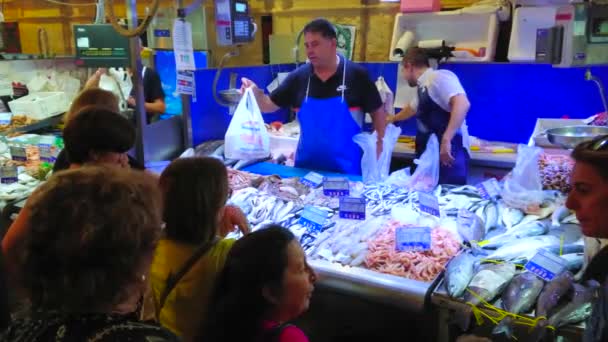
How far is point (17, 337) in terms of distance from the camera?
992 mm

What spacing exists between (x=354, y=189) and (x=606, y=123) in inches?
95.1

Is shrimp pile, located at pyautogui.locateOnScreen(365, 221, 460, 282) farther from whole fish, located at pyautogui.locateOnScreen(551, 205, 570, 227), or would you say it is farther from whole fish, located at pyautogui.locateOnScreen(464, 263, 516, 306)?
whole fish, located at pyautogui.locateOnScreen(551, 205, 570, 227)

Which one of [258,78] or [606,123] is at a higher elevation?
[258,78]

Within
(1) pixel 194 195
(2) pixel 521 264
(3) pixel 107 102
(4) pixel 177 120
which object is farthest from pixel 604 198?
(4) pixel 177 120

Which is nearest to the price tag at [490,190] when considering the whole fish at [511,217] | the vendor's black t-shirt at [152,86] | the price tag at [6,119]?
the whole fish at [511,217]

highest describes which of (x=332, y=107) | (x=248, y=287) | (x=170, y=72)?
(x=170, y=72)

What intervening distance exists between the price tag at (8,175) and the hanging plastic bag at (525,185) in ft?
10.3

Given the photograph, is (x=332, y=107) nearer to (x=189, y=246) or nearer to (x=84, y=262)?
(x=189, y=246)

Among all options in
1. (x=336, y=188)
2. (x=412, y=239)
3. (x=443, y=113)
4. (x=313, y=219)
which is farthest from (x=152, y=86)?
(x=412, y=239)

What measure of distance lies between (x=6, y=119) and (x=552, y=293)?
4.50m

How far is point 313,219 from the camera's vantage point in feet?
9.11

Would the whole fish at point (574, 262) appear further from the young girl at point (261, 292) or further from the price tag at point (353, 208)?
the young girl at point (261, 292)

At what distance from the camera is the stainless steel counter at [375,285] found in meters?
2.12

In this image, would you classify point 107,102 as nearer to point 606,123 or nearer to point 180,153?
point 180,153
